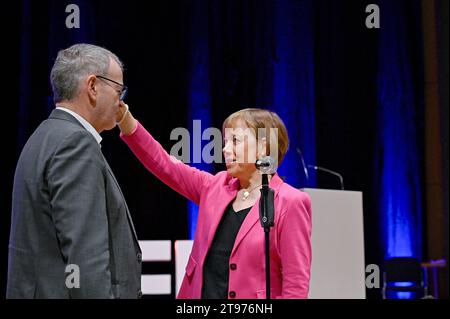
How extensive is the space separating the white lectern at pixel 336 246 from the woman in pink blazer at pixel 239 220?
1.98 m

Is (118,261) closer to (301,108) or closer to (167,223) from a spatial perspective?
(167,223)

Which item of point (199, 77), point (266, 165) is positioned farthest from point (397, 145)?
point (266, 165)

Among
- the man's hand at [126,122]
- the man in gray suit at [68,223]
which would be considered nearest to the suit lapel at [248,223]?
the man in gray suit at [68,223]

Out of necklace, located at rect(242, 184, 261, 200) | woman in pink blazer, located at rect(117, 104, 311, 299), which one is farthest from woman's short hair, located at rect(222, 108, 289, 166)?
necklace, located at rect(242, 184, 261, 200)

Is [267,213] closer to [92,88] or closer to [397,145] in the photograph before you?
[92,88]

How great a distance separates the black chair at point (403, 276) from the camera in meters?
6.36

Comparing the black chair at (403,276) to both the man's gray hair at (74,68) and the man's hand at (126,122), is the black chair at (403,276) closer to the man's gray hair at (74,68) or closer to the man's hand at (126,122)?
the man's hand at (126,122)

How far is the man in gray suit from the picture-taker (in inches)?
72.7

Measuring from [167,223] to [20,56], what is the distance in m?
1.85

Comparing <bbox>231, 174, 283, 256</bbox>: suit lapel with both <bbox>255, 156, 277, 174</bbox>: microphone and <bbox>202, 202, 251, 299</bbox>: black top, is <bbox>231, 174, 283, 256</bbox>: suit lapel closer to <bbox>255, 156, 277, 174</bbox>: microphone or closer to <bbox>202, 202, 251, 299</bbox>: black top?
<bbox>202, 202, 251, 299</bbox>: black top

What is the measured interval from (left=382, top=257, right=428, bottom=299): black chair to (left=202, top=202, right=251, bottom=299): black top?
4.20 m

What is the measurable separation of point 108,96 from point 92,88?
6cm
